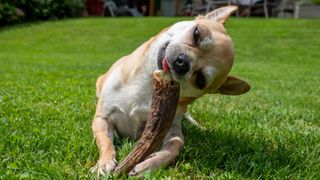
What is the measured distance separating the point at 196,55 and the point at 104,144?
0.83m

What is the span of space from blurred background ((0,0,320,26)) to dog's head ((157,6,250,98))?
17.2 m

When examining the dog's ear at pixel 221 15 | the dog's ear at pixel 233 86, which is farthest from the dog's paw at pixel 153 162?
the dog's ear at pixel 221 15

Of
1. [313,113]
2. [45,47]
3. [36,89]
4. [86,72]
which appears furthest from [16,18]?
[313,113]

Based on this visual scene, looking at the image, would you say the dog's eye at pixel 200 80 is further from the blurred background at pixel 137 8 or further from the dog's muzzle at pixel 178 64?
the blurred background at pixel 137 8

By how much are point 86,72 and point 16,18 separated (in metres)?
12.8

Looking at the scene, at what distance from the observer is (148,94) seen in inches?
129

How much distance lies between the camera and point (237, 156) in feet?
10.1

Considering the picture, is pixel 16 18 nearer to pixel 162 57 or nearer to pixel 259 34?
pixel 259 34

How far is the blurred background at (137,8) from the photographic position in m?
20.8

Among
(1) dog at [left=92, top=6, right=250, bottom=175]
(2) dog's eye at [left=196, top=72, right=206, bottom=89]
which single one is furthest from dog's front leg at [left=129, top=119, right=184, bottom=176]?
(2) dog's eye at [left=196, top=72, right=206, bottom=89]

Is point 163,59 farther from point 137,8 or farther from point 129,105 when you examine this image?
point 137,8

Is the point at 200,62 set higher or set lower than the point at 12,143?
higher

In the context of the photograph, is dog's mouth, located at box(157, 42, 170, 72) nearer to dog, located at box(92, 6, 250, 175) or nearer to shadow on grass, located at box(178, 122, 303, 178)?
dog, located at box(92, 6, 250, 175)

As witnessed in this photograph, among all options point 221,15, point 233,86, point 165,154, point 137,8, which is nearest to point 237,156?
point 165,154
